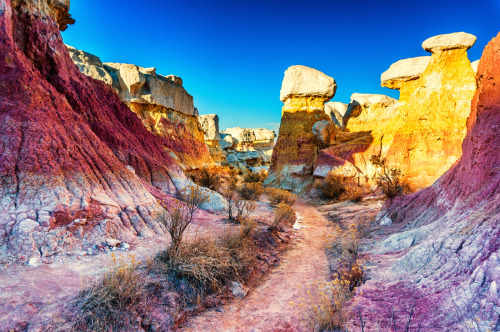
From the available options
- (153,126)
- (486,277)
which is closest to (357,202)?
(486,277)

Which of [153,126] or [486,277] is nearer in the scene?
[486,277]

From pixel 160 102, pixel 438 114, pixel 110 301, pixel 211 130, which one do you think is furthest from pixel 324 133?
pixel 211 130

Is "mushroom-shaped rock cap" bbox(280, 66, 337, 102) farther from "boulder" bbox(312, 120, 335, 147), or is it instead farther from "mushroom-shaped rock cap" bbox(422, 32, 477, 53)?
"mushroom-shaped rock cap" bbox(422, 32, 477, 53)

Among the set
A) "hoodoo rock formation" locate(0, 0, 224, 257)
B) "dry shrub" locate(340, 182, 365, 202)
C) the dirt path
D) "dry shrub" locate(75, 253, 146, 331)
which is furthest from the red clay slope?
"dry shrub" locate(340, 182, 365, 202)

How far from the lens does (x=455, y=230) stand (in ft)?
14.5

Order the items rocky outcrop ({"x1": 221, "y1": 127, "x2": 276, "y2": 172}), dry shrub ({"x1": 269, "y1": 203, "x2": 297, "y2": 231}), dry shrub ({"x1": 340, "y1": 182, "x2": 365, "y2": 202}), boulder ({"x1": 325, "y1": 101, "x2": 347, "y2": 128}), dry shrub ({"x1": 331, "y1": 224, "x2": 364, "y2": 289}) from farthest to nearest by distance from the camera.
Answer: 1. rocky outcrop ({"x1": 221, "y1": 127, "x2": 276, "y2": 172})
2. boulder ({"x1": 325, "y1": 101, "x2": 347, "y2": 128})
3. dry shrub ({"x1": 340, "y1": 182, "x2": 365, "y2": 202})
4. dry shrub ({"x1": 269, "y1": 203, "x2": 297, "y2": 231})
5. dry shrub ({"x1": 331, "y1": 224, "x2": 364, "y2": 289})

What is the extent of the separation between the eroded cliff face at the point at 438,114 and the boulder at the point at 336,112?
64.4ft

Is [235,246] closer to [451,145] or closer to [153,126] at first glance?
[451,145]

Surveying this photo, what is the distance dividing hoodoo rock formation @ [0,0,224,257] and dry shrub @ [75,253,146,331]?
1797 mm

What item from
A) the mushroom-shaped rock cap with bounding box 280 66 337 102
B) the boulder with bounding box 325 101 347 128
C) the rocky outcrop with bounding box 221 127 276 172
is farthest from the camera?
the rocky outcrop with bounding box 221 127 276 172

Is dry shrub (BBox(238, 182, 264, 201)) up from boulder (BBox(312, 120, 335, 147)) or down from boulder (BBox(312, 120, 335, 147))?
down

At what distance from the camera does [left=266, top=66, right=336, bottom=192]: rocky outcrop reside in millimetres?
21791

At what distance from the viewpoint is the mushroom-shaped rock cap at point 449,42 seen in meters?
14.8

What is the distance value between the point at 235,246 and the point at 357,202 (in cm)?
1021
